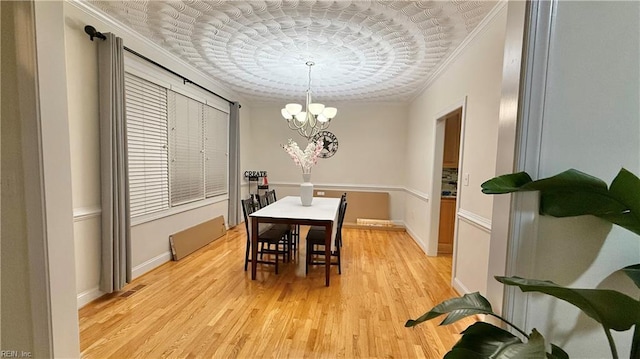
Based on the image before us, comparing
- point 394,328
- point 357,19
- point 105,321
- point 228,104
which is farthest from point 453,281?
point 228,104

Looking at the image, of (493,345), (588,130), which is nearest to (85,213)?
(493,345)

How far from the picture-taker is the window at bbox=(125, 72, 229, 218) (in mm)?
3025

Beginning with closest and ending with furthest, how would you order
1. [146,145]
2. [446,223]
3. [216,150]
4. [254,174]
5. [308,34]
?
[308,34] < [146,145] < [446,223] < [216,150] < [254,174]

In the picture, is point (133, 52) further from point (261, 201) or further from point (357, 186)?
point (357, 186)

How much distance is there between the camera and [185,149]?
3.91 metres

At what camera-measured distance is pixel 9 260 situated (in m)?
1.24

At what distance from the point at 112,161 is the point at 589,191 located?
10.8 feet

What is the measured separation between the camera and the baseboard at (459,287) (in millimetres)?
2789

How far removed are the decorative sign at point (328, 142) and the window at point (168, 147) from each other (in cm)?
212

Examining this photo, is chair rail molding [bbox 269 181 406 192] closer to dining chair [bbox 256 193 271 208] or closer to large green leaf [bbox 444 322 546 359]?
dining chair [bbox 256 193 271 208]

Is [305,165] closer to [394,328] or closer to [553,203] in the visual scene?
[394,328]

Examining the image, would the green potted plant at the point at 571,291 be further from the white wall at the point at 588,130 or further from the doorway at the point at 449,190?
the doorway at the point at 449,190

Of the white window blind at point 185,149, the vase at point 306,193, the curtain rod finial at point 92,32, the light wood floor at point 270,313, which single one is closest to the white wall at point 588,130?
the light wood floor at point 270,313

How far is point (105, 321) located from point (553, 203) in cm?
307
